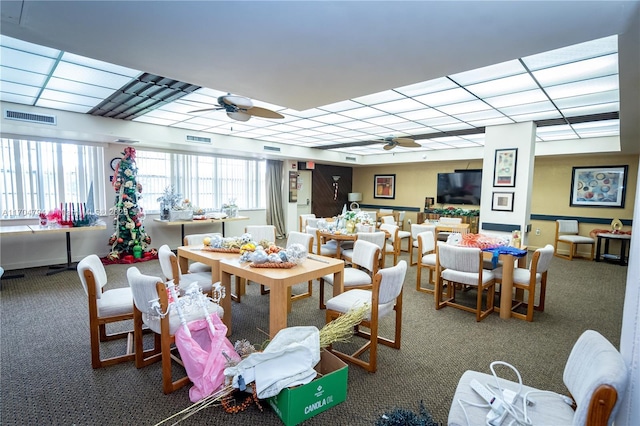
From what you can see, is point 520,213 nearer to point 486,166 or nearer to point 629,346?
point 486,166

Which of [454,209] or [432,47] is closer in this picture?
[432,47]

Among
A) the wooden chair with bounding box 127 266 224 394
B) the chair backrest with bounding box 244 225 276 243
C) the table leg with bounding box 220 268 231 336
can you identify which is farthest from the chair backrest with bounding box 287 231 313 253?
the wooden chair with bounding box 127 266 224 394

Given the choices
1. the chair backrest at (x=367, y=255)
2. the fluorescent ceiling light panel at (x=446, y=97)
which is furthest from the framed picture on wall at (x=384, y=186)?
the chair backrest at (x=367, y=255)

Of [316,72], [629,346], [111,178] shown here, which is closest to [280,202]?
[111,178]

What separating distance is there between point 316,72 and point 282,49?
0.44m

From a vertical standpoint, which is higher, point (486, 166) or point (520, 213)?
point (486, 166)

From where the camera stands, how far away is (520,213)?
4.94m

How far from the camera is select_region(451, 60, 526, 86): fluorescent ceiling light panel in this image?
2.80 m

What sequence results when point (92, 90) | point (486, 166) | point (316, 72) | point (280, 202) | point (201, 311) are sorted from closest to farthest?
point (201, 311)
point (316, 72)
point (92, 90)
point (486, 166)
point (280, 202)

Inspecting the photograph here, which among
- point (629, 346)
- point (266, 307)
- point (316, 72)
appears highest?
point (316, 72)

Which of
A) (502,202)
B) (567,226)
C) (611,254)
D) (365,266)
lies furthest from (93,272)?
(611,254)

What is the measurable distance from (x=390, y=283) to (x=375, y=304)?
0.64 feet

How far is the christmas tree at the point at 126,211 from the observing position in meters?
5.59

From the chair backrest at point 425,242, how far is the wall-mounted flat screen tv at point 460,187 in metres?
4.31
